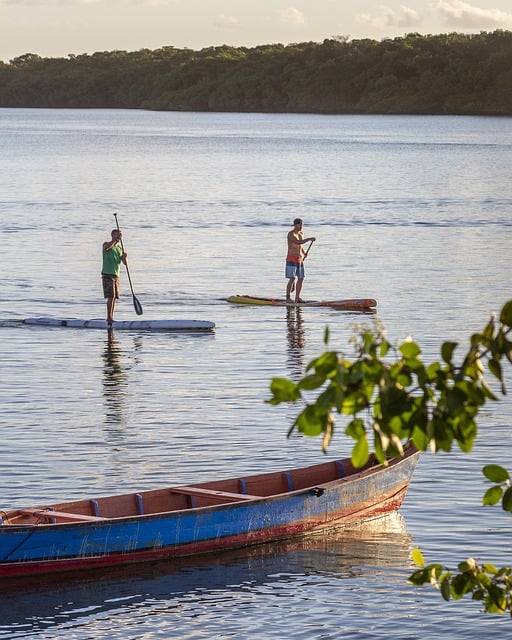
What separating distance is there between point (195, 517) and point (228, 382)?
9945 mm

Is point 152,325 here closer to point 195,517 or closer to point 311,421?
point 195,517

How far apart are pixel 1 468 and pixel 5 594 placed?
4.54 meters

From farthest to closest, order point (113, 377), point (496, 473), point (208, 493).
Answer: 1. point (113, 377)
2. point (208, 493)
3. point (496, 473)

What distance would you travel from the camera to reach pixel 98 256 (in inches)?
1863

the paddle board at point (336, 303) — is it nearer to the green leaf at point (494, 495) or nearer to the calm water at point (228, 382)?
the calm water at point (228, 382)

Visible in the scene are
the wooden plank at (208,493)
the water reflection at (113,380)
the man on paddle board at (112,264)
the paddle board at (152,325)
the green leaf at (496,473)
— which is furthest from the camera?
the paddle board at (152,325)

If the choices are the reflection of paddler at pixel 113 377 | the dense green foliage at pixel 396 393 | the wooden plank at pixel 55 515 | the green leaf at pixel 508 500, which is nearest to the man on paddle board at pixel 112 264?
the reflection of paddler at pixel 113 377

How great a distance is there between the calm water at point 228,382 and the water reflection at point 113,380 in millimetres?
68

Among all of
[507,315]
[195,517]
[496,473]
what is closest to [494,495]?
[496,473]

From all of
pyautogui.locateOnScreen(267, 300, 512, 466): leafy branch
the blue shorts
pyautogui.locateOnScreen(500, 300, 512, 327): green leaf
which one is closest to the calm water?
the blue shorts

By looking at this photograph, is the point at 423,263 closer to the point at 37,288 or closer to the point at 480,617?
the point at 37,288

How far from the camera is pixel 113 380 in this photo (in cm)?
2533

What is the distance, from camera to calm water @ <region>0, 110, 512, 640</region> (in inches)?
565

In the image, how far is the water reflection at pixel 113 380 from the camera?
74.0 feet
